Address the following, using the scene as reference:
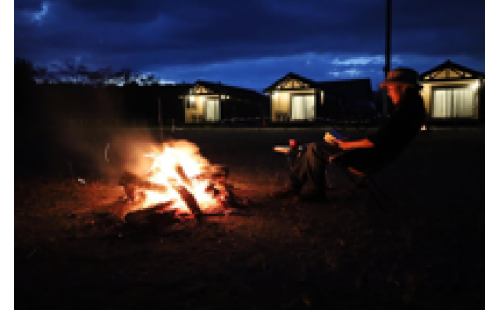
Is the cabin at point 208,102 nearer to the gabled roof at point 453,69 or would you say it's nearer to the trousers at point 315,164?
the gabled roof at point 453,69

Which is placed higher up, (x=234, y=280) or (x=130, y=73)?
(x=130, y=73)

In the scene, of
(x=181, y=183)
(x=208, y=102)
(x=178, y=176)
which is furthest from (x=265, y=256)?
(x=208, y=102)

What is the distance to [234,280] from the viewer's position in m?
2.63

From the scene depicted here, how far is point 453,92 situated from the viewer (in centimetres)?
2612

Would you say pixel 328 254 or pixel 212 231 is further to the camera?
pixel 212 231

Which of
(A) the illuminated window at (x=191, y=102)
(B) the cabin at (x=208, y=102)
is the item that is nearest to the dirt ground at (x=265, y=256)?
(B) the cabin at (x=208, y=102)

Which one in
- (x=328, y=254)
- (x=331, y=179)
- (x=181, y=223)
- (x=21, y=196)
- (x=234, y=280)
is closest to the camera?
(x=234, y=280)

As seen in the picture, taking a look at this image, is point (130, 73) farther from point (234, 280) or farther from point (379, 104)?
point (234, 280)

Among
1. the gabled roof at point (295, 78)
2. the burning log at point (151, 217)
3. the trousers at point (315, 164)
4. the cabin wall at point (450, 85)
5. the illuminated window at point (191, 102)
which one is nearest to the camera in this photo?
the burning log at point (151, 217)

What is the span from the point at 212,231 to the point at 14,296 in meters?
1.73

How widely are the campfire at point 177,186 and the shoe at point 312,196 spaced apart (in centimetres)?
94

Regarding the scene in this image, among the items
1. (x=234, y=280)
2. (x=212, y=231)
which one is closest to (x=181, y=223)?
(x=212, y=231)

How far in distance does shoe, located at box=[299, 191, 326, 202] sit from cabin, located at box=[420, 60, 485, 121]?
23.3m

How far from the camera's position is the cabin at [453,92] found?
25359 mm
